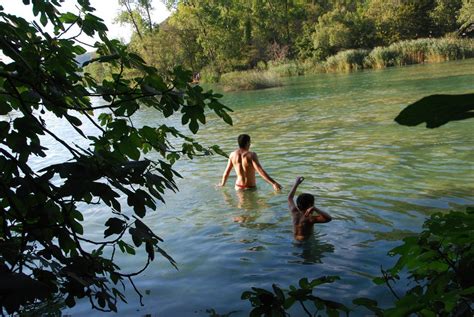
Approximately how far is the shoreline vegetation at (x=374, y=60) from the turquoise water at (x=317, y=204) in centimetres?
2032

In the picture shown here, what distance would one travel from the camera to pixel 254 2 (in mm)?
62000

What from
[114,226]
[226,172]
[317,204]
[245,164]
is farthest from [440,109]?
[226,172]

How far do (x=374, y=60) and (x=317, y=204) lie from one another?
34608mm

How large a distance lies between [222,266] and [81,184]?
3.89 metres

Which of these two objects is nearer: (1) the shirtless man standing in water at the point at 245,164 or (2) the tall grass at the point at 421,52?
(1) the shirtless man standing in water at the point at 245,164

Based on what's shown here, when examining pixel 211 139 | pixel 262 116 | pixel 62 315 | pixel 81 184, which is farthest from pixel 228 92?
pixel 81 184

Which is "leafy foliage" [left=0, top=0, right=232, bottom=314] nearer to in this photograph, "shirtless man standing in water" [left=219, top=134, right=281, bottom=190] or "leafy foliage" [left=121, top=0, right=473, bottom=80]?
"shirtless man standing in water" [left=219, top=134, right=281, bottom=190]

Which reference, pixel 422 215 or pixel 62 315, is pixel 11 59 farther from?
pixel 422 215

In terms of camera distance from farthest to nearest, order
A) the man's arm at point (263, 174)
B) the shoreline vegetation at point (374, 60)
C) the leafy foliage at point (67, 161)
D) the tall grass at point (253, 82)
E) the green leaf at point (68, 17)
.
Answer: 1. the shoreline vegetation at point (374, 60)
2. the tall grass at point (253, 82)
3. the man's arm at point (263, 174)
4. the green leaf at point (68, 17)
5. the leafy foliage at point (67, 161)

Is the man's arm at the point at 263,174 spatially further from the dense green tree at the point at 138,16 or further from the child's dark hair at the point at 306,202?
the dense green tree at the point at 138,16

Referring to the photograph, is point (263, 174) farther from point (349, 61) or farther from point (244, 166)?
point (349, 61)

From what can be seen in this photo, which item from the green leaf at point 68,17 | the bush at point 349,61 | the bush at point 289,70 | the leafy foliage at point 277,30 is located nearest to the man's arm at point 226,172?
the green leaf at point 68,17

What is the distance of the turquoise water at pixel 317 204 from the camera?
4910 mm

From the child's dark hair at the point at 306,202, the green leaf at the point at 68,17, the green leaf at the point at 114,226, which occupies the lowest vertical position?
the child's dark hair at the point at 306,202
